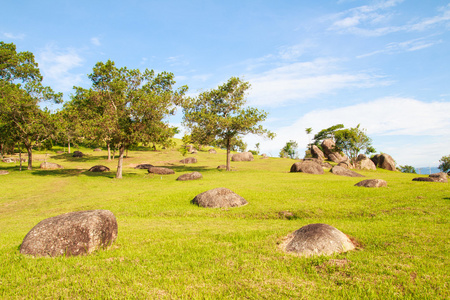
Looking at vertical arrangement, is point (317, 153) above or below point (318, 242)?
above

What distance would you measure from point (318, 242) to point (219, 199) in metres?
12.1

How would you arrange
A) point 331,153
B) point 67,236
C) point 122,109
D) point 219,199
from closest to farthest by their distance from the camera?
1. point 67,236
2. point 219,199
3. point 122,109
4. point 331,153

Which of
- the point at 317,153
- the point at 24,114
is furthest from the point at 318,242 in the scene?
the point at 317,153

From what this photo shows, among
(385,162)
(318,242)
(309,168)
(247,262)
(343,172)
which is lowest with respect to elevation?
(247,262)

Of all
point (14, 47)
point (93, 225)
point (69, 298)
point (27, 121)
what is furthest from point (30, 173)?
point (69, 298)

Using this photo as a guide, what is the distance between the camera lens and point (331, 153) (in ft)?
288

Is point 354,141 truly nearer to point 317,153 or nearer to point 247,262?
point 317,153

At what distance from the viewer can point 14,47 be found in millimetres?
62844

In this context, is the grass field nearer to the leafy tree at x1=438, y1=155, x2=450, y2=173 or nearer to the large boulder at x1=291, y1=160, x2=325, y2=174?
the large boulder at x1=291, y1=160, x2=325, y2=174

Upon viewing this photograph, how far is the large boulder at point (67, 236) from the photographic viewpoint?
31.2 ft

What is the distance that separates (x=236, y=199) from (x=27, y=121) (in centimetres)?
4653

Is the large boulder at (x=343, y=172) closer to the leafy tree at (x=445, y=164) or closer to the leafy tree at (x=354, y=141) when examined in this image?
the leafy tree at (x=354, y=141)

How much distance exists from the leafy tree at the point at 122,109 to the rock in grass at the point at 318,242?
34170 millimetres

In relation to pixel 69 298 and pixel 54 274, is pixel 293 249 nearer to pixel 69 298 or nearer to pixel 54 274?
pixel 69 298
